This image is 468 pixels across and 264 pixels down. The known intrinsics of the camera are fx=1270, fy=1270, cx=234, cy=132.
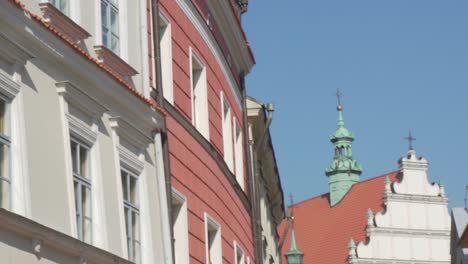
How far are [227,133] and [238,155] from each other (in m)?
1.41

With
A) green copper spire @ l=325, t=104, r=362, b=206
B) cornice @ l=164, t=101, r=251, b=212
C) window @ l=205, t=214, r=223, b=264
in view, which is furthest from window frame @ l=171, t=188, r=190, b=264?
green copper spire @ l=325, t=104, r=362, b=206

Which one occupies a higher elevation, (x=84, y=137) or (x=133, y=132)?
(x=133, y=132)

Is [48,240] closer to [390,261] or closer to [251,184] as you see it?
[251,184]

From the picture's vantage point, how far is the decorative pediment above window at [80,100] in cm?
1006

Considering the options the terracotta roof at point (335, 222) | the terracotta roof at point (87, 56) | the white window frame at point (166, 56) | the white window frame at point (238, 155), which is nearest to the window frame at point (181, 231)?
the white window frame at point (166, 56)

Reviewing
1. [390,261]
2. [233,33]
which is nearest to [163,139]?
[233,33]

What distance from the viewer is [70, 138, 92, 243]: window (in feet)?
33.4

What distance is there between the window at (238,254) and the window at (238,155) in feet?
4.12

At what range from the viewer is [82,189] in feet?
33.9

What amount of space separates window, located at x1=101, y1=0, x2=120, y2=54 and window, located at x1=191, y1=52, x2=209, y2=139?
3.83m

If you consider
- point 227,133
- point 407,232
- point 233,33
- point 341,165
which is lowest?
point 227,133

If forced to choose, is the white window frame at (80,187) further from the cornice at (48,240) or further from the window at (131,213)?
the window at (131,213)

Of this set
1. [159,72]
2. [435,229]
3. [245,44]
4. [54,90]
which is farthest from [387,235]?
[54,90]

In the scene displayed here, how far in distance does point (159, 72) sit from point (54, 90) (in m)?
3.42
